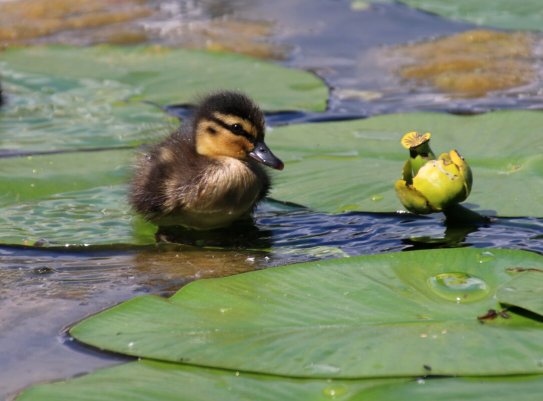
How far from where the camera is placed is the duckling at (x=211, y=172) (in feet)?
14.6

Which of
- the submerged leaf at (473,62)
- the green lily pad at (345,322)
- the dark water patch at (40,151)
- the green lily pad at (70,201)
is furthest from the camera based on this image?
the submerged leaf at (473,62)

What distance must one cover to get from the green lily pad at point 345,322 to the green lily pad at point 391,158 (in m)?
0.77

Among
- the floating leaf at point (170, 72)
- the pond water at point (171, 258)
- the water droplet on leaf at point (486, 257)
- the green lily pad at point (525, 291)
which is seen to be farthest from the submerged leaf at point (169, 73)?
the green lily pad at point (525, 291)

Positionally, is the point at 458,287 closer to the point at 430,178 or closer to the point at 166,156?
the point at 430,178

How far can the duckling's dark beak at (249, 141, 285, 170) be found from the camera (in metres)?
4.44

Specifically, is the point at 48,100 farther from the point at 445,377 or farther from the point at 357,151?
the point at 445,377

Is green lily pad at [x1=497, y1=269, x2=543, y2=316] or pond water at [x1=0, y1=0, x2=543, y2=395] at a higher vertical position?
green lily pad at [x1=497, y1=269, x2=543, y2=316]

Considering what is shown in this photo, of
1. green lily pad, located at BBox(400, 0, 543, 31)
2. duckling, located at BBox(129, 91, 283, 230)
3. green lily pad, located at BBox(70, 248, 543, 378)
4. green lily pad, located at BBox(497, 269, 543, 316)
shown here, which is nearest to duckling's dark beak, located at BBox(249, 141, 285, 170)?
duckling, located at BBox(129, 91, 283, 230)

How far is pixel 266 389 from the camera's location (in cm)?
276

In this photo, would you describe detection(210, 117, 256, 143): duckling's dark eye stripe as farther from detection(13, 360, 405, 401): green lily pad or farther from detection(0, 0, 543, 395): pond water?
detection(13, 360, 405, 401): green lily pad

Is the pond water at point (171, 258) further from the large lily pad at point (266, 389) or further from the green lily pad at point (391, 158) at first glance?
the large lily pad at point (266, 389)

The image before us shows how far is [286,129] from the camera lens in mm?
5371

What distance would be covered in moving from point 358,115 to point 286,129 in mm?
967

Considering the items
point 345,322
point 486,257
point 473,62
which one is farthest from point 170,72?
point 345,322
